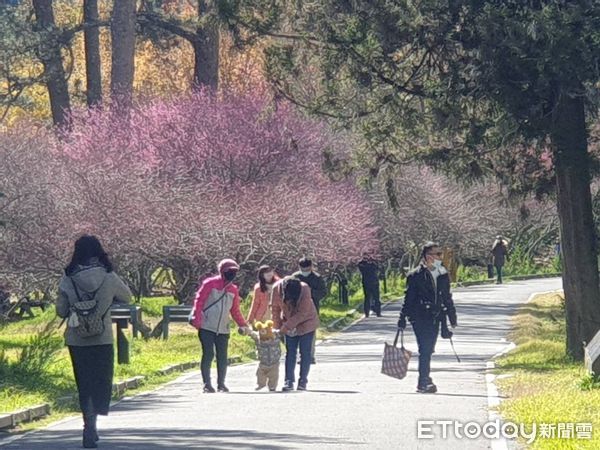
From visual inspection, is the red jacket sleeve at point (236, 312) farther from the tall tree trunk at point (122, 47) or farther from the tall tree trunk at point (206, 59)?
the tall tree trunk at point (206, 59)

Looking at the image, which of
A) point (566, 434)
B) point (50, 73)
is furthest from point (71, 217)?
point (566, 434)

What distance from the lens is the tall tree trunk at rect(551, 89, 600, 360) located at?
23.2 m

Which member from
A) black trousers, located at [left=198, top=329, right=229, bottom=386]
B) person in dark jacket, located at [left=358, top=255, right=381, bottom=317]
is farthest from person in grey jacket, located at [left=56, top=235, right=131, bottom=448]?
person in dark jacket, located at [left=358, top=255, right=381, bottom=317]

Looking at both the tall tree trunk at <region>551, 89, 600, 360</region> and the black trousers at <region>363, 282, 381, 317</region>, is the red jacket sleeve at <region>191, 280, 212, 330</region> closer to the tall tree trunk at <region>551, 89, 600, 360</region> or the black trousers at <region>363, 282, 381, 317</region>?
the tall tree trunk at <region>551, 89, 600, 360</region>

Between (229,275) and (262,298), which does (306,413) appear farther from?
(262,298)

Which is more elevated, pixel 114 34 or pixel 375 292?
pixel 114 34

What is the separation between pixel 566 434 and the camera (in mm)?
13461

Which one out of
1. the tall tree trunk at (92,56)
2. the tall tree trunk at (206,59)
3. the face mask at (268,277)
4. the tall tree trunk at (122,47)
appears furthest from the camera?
the tall tree trunk at (92,56)

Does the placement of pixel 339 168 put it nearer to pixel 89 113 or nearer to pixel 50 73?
pixel 89 113

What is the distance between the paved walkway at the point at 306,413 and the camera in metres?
13.9

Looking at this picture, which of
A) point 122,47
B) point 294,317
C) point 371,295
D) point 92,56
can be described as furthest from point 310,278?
point 92,56

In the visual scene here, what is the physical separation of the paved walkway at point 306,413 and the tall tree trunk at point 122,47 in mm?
15365

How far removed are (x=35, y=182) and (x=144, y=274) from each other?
11.0 feet

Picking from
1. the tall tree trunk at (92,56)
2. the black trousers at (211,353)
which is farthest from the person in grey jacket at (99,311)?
the tall tree trunk at (92,56)
